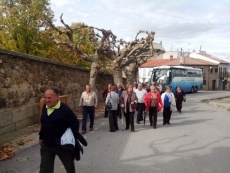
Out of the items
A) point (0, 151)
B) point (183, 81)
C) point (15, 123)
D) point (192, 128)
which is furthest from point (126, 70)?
point (0, 151)

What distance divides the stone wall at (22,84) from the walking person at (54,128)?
13.1ft

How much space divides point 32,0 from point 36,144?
467 inches

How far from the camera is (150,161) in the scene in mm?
5801

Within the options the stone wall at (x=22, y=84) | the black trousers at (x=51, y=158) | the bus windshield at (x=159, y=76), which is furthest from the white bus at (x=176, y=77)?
the black trousers at (x=51, y=158)

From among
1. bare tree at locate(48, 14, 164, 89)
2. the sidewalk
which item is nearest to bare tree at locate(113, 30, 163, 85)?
bare tree at locate(48, 14, 164, 89)

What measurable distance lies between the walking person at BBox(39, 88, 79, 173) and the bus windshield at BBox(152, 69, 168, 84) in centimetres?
2815

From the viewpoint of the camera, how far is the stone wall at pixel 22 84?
312 inches

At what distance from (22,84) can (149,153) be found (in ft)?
Answer: 16.3

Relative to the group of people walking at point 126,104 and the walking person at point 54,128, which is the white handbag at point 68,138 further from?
the group of people walking at point 126,104

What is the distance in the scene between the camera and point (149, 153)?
6.48m

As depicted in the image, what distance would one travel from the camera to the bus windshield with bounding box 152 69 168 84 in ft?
104

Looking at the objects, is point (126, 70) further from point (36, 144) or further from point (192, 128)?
point (36, 144)

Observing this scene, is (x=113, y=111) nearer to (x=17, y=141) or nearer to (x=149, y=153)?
(x=149, y=153)

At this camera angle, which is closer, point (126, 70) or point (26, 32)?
point (26, 32)
